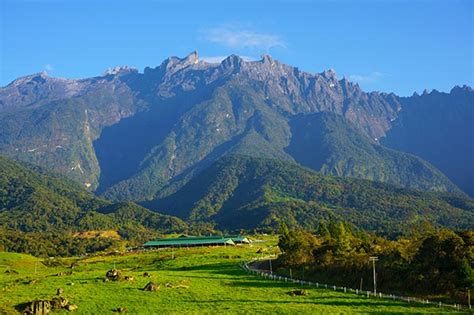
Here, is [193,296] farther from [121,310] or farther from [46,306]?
[46,306]

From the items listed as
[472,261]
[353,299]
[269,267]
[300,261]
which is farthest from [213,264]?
[472,261]

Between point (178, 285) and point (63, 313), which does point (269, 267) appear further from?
point (63, 313)

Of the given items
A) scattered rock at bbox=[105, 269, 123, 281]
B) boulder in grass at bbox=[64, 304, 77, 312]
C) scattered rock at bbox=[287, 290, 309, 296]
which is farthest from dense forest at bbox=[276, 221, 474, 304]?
boulder in grass at bbox=[64, 304, 77, 312]

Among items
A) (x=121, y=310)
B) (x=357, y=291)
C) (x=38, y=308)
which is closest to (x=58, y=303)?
(x=38, y=308)

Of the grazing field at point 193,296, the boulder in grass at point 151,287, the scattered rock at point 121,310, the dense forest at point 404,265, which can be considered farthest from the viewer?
the boulder in grass at point 151,287

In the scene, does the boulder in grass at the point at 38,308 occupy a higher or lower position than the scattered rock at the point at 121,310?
higher

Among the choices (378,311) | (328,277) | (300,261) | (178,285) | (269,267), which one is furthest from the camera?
(269,267)

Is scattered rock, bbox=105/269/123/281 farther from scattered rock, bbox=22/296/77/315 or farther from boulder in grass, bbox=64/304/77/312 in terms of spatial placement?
boulder in grass, bbox=64/304/77/312

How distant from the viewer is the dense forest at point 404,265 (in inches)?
2537

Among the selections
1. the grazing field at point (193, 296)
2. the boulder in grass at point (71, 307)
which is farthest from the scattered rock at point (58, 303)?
the grazing field at point (193, 296)

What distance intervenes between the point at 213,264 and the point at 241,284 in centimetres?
3815

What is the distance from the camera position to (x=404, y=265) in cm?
7325

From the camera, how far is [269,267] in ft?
349

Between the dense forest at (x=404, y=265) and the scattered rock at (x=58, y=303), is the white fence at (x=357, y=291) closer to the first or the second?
the dense forest at (x=404, y=265)
